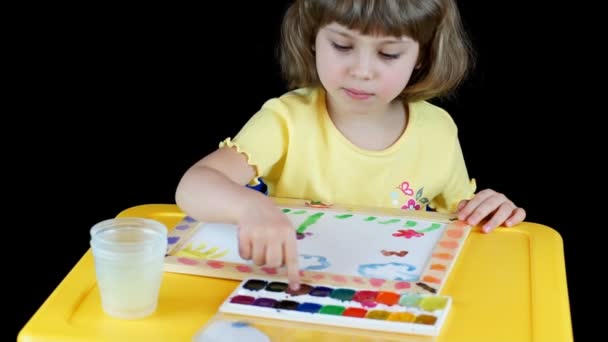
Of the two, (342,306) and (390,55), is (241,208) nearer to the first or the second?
(342,306)

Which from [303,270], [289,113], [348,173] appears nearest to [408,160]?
[348,173]

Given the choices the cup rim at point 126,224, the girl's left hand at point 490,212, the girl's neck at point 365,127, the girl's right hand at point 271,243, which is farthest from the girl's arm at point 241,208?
the girl's left hand at point 490,212

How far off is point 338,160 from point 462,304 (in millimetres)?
587

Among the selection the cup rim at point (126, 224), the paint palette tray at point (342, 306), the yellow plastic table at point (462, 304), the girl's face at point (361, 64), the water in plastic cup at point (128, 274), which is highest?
the girl's face at point (361, 64)

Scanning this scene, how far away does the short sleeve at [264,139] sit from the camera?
1.86 m

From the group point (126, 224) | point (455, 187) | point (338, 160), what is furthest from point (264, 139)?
point (126, 224)

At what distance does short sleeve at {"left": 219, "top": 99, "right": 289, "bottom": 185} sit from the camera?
1864mm

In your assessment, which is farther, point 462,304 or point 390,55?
point 390,55

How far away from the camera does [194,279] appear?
1481 millimetres

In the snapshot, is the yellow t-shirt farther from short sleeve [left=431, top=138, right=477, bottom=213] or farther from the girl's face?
the girl's face

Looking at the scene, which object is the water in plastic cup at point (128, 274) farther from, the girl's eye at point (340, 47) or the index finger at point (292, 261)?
the girl's eye at point (340, 47)

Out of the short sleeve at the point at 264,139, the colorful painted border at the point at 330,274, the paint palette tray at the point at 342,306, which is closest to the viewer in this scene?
the paint palette tray at the point at 342,306

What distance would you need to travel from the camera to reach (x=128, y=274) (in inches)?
53.3

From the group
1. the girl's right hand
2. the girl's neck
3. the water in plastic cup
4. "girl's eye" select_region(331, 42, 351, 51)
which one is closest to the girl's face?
"girl's eye" select_region(331, 42, 351, 51)
